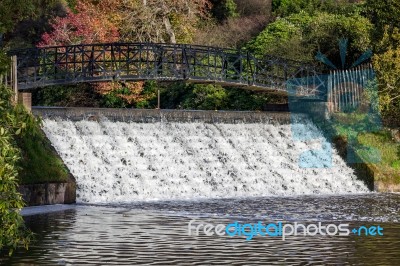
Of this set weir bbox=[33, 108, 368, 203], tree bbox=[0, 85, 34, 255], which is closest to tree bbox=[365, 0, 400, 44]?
weir bbox=[33, 108, 368, 203]

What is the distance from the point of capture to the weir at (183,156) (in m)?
32.0

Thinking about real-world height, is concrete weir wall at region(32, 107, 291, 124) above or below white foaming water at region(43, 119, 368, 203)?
above

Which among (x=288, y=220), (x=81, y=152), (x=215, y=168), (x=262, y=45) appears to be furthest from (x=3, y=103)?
(x=262, y=45)

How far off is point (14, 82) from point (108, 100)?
2102 centimetres

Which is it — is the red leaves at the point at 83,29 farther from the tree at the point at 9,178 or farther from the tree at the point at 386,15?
the tree at the point at 9,178

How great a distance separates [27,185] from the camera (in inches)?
1089

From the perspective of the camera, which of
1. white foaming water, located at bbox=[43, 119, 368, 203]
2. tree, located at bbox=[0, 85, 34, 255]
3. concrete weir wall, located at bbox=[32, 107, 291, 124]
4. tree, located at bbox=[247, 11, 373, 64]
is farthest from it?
tree, located at bbox=[247, 11, 373, 64]

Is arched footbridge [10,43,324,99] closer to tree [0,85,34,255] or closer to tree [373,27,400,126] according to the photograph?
tree [373,27,400,126]

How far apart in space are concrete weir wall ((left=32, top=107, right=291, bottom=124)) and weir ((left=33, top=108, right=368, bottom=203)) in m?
0.03

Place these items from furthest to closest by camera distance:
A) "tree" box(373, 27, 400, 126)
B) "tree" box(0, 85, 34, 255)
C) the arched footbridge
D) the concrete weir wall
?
"tree" box(373, 27, 400, 126)
the arched footbridge
the concrete weir wall
"tree" box(0, 85, 34, 255)

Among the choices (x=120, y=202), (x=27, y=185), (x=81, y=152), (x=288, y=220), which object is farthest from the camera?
(x=81, y=152)

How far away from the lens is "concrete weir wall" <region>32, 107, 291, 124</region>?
33.5 meters

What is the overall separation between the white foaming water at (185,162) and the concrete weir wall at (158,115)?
0.27m

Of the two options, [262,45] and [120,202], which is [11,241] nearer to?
[120,202]
